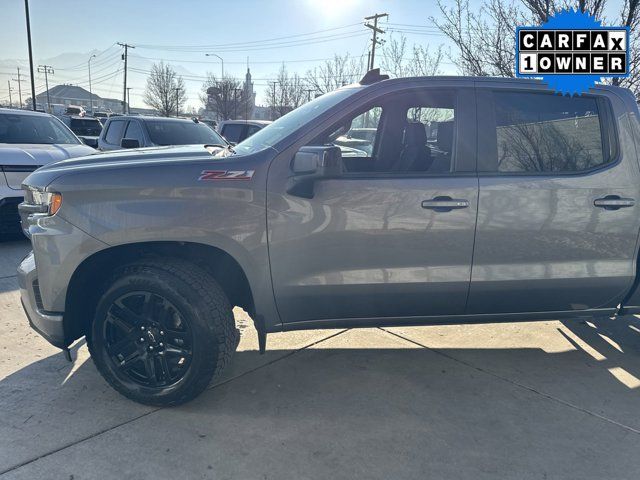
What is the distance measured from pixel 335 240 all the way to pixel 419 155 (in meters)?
1.03

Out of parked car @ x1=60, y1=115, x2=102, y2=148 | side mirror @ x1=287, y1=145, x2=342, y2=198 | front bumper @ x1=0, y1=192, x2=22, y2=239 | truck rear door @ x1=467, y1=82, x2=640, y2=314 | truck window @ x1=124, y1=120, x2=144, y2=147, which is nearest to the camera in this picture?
side mirror @ x1=287, y1=145, x2=342, y2=198

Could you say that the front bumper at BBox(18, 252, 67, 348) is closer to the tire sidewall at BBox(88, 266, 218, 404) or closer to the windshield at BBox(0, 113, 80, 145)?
the tire sidewall at BBox(88, 266, 218, 404)

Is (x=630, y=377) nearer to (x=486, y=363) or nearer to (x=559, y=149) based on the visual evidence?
(x=486, y=363)

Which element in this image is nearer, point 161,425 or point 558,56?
point 161,425

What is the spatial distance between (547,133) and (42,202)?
3133 millimetres

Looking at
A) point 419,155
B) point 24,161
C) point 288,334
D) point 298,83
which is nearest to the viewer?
point 419,155

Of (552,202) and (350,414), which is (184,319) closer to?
(350,414)

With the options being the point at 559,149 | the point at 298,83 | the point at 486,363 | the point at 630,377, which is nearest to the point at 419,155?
the point at 559,149

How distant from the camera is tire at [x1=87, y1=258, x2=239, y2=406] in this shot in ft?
8.64

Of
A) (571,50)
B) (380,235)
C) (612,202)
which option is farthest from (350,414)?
(571,50)

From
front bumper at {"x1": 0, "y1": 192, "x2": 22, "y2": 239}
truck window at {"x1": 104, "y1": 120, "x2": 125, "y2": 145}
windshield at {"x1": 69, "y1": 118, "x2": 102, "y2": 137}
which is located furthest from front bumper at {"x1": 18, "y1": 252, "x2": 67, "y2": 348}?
windshield at {"x1": 69, "y1": 118, "x2": 102, "y2": 137}

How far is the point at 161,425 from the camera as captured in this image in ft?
8.79

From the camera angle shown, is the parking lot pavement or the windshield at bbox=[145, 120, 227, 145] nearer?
the parking lot pavement

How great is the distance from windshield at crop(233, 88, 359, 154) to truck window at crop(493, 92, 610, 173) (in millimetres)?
1000
